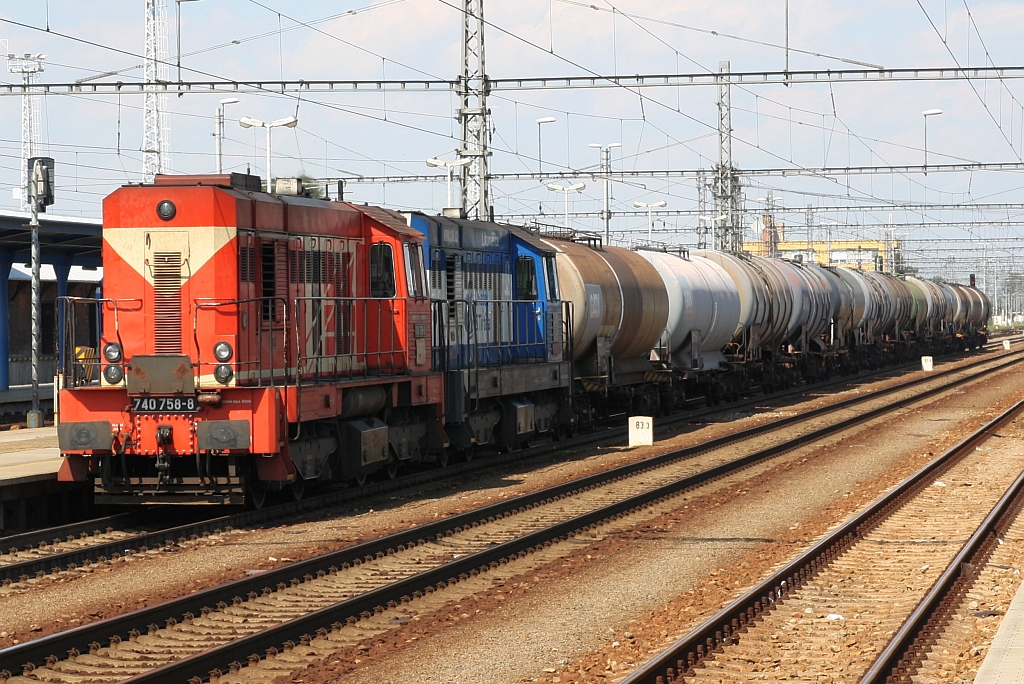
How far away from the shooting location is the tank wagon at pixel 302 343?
13.0 m

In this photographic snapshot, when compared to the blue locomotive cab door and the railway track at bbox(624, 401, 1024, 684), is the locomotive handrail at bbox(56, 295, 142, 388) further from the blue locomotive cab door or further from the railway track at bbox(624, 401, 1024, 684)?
the blue locomotive cab door

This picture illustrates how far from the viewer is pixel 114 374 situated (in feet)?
43.9

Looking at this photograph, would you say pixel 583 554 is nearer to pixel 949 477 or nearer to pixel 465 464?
pixel 465 464

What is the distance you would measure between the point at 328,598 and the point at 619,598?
8.20 feet

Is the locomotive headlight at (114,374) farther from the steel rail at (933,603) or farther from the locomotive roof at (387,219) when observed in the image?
the steel rail at (933,603)

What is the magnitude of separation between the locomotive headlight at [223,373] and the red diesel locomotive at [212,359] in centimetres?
2

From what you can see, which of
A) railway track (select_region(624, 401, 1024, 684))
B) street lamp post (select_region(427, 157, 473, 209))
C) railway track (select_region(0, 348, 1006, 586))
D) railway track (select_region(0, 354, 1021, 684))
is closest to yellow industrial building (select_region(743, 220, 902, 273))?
street lamp post (select_region(427, 157, 473, 209))

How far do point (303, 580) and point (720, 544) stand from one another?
4.70 meters

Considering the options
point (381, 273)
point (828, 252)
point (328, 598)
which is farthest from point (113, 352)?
point (828, 252)

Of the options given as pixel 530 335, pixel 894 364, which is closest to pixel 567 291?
pixel 530 335

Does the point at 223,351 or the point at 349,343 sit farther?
the point at 349,343

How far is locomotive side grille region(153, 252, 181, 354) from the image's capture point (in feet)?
44.1

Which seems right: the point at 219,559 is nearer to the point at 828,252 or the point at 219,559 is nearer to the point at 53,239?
the point at 53,239

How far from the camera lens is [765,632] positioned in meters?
9.11
